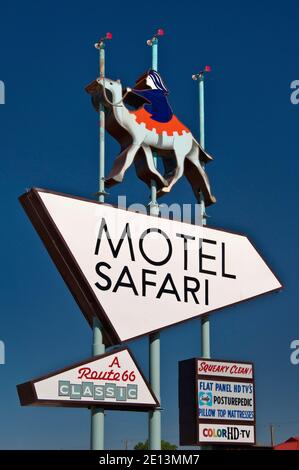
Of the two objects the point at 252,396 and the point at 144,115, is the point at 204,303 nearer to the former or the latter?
the point at 252,396

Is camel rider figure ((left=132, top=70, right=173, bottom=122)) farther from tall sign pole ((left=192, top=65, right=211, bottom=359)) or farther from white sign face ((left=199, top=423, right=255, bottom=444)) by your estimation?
white sign face ((left=199, top=423, right=255, bottom=444))

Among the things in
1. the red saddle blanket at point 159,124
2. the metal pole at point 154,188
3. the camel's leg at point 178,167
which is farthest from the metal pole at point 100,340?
the camel's leg at point 178,167

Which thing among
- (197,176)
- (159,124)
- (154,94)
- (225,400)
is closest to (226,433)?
(225,400)

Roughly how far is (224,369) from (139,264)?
10.6 feet

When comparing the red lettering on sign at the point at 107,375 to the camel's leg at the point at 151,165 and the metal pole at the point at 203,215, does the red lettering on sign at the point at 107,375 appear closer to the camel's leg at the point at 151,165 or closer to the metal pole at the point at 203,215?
the metal pole at the point at 203,215

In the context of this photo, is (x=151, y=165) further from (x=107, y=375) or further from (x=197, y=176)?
(x=107, y=375)

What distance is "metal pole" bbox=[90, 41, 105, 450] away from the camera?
57.6 feet

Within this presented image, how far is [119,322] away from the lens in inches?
717

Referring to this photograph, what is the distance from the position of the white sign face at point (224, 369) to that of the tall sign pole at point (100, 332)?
2.57m

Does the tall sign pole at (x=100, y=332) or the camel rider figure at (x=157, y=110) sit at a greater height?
the camel rider figure at (x=157, y=110)

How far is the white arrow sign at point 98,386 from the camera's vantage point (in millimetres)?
16594

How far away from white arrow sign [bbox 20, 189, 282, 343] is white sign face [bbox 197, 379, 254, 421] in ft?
5.45

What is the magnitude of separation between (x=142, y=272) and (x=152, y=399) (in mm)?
2734
